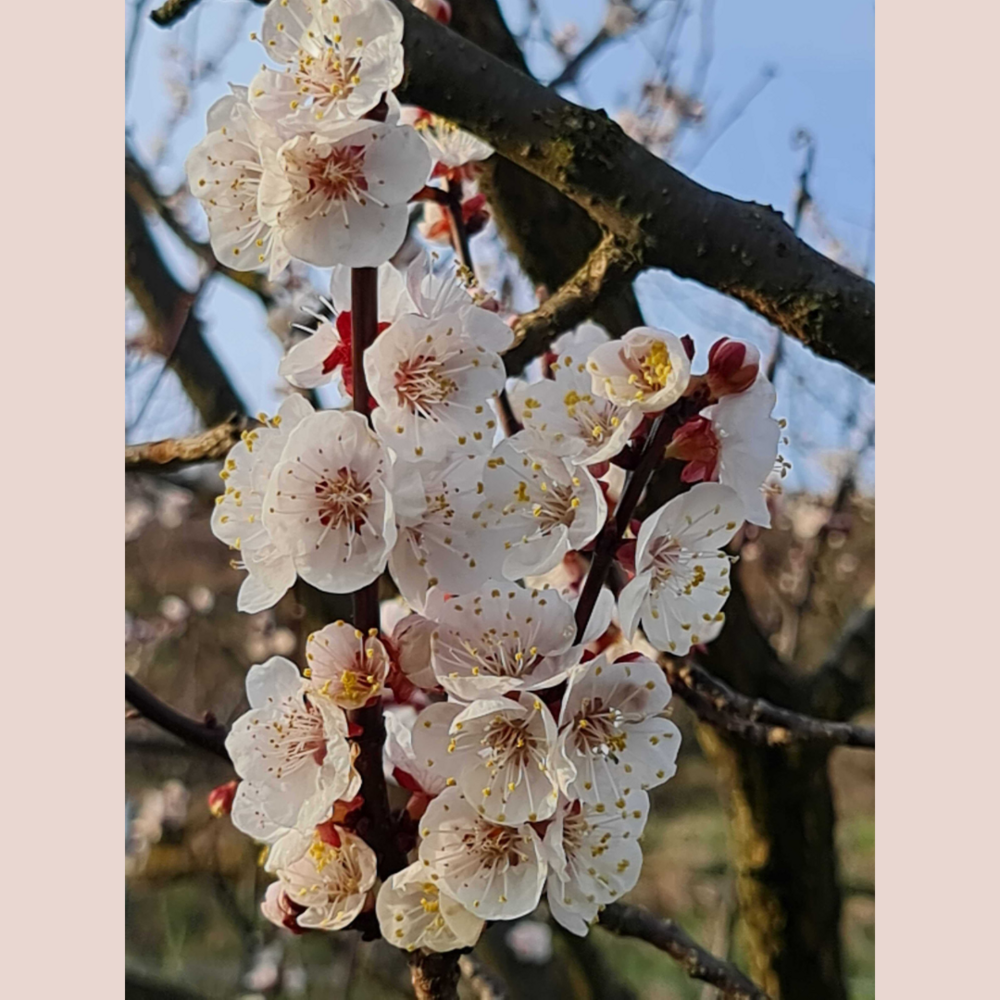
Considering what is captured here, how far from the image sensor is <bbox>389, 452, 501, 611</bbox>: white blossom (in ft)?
1.37

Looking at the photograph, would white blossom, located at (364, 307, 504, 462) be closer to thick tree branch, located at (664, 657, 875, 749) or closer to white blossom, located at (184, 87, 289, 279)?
white blossom, located at (184, 87, 289, 279)

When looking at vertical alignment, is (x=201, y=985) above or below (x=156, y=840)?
below

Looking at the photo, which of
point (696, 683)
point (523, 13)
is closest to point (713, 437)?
point (696, 683)

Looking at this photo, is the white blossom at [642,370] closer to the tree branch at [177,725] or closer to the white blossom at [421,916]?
the white blossom at [421,916]

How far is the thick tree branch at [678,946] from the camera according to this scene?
0.70 m

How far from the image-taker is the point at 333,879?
1.48ft

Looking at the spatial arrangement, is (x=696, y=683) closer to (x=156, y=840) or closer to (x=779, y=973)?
(x=779, y=973)

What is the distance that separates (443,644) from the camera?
1.38 feet

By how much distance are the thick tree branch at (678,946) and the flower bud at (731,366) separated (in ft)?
1.39

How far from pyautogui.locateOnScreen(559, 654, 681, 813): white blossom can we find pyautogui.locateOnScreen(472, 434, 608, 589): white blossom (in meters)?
0.05

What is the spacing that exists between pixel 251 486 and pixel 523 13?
2.81ft

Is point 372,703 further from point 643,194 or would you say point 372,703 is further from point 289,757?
point 643,194

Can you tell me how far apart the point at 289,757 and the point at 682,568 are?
20 cm

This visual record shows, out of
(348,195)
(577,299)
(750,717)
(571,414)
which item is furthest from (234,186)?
(750,717)
